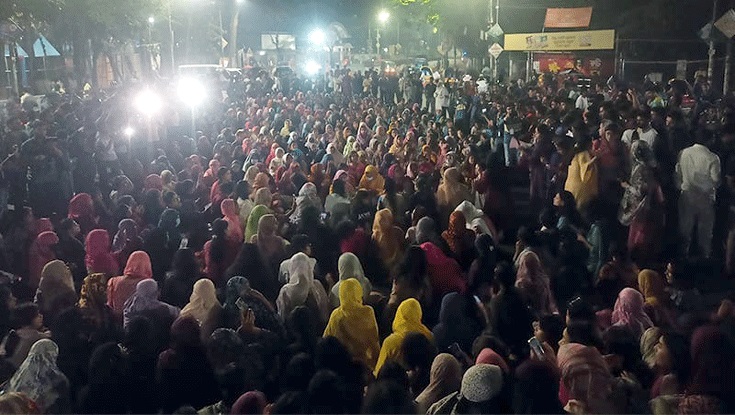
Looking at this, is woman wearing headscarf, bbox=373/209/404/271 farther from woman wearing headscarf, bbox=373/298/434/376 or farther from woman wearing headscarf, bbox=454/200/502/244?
woman wearing headscarf, bbox=373/298/434/376

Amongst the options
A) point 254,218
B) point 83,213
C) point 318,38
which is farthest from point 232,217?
point 318,38

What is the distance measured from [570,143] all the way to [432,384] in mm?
7630

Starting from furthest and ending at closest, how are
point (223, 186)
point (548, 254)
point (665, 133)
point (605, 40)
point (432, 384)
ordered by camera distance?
point (605, 40) < point (665, 133) < point (223, 186) < point (548, 254) < point (432, 384)

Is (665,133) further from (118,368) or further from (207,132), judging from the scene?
(207,132)

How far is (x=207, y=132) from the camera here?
21359 mm

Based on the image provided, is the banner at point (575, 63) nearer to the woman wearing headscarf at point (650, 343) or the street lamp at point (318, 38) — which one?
the woman wearing headscarf at point (650, 343)

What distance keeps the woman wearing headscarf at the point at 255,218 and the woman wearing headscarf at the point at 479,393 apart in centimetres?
Answer: 551

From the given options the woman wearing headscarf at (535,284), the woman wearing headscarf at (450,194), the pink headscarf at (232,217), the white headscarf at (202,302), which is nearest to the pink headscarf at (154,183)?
the pink headscarf at (232,217)

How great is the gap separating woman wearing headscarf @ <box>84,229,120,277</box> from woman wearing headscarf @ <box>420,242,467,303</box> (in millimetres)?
3301

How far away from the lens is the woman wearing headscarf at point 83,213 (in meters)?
11.1

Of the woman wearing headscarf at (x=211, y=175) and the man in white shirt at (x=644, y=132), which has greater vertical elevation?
the man in white shirt at (x=644, y=132)

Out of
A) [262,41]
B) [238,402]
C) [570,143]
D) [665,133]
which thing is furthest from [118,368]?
[262,41]

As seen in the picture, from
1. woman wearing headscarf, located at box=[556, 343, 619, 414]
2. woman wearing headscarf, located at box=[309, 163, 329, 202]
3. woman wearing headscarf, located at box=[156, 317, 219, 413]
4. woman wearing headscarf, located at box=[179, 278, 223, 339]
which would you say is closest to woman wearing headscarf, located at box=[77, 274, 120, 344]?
woman wearing headscarf, located at box=[179, 278, 223, 339]

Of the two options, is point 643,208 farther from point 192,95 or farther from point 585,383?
point 192,95
